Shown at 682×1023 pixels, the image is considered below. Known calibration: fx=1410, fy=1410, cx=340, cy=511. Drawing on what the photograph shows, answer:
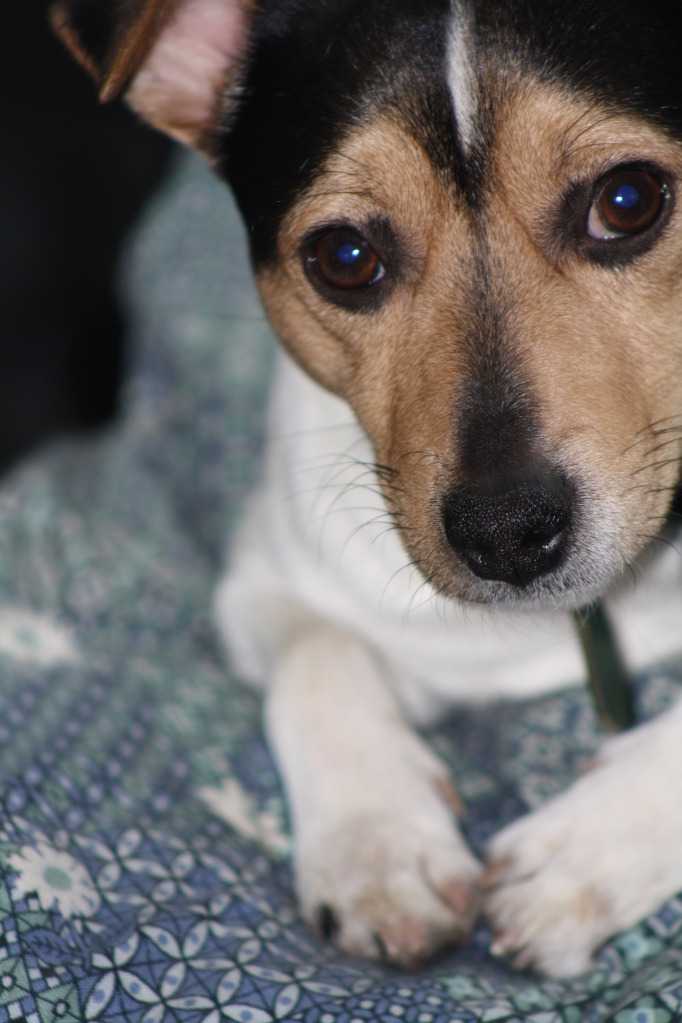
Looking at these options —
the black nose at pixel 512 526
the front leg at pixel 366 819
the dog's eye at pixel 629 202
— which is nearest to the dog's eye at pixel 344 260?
the dog's eye at pixel 629 202

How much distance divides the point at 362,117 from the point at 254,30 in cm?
46

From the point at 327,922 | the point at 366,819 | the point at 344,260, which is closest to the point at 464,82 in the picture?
the point at 344,260

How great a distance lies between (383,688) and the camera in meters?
2.91

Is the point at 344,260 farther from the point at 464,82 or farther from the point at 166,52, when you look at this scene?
the point at 166,52

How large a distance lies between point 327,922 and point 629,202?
1.34m

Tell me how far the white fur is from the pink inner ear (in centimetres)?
63

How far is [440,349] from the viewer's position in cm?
239

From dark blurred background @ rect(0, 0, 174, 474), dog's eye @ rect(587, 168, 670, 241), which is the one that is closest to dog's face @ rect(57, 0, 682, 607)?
dog's eye @ rect(587, 168, 670, 241)

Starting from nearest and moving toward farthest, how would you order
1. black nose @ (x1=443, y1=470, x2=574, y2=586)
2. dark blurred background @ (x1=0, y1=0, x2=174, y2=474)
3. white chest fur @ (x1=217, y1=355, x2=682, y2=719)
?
black nose @ (x1=443, y1=470, x2=574, y2=586) < white chest fur @ (x1=217, y1=355, x2=682, y2=719) < dark blurred background @ (x1=0, y1=0, x2=174, y2=474)

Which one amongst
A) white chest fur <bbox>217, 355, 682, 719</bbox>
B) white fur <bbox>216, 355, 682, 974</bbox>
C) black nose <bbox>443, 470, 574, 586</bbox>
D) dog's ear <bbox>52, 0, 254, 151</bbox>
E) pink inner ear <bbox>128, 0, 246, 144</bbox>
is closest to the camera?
black nose <bbox>443, 470, 574, 586</bbox>

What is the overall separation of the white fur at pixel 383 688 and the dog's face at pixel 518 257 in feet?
0.87

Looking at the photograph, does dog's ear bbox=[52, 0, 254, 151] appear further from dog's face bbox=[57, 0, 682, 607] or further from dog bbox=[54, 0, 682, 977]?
dog's face bbox=[57, 0, 682, 607]

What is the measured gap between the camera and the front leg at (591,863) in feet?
7.70

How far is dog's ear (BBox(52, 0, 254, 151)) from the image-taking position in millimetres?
2527
